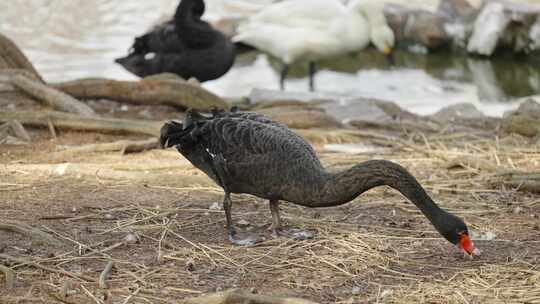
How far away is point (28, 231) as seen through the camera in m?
4.24

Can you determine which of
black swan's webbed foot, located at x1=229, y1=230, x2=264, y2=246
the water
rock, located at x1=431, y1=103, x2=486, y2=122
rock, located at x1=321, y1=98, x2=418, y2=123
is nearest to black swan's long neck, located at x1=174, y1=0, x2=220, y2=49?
the water

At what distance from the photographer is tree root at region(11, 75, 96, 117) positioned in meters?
6.68

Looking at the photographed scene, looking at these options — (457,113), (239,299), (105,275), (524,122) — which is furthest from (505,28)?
(239,299)

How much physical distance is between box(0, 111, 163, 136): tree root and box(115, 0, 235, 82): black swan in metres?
2.27

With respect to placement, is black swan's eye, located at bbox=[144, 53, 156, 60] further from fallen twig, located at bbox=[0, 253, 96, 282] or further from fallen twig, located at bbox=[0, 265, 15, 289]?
fallen twig, located at bbox=[0, 265, 15, 289]

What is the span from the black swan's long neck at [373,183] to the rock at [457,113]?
10.8ft

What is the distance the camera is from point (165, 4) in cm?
1412

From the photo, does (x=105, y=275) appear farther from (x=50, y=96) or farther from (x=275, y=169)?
(x=50, y=96)

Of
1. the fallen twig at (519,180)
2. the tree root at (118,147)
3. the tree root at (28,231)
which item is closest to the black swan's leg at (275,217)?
the tree root at (28,231)

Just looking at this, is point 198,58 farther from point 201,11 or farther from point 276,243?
point 276,243

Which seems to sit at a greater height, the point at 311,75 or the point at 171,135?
the point at 171,135

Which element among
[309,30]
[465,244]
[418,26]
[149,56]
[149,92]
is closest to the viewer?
[465,244]

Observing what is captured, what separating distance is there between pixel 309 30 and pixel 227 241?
5.66m

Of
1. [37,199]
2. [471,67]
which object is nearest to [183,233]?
[37,199]
